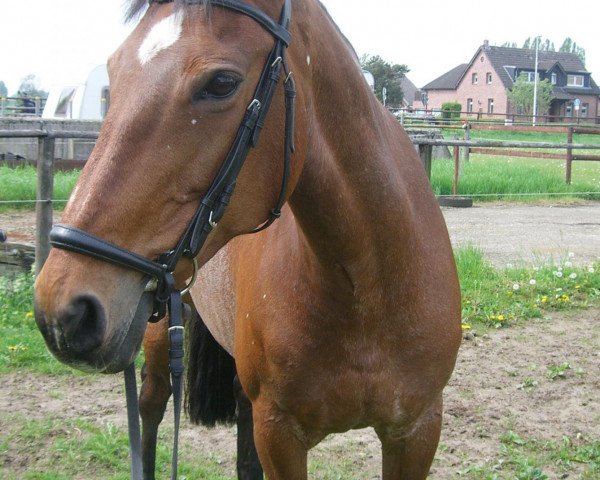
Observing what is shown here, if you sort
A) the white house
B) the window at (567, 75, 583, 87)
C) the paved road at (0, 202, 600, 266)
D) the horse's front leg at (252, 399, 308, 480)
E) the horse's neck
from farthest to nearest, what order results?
1. the window at (567, 75, 583, 87)
2. the white house
3. the paved road at (0, 202, 600, 266)
4. the horse's front leg at (252, 399, 308, 480)
5. the horse's neck

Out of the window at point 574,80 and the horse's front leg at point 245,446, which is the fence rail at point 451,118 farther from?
the window at point 574,80

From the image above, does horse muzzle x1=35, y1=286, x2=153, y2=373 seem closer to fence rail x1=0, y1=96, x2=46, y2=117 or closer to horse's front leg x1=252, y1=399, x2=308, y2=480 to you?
horse's front leg x1=252, y1=399, x2=308, y2=480

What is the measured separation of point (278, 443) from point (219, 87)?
129cm

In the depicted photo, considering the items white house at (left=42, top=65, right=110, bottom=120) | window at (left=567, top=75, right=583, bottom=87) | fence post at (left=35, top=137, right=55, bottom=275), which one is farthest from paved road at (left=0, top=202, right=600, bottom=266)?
window at (left=567, top=75, right=583, bottom=87)

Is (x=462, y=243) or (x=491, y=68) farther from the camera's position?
(x=491, y=68)

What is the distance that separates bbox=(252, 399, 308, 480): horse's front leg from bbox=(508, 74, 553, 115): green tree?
6036 centimetres

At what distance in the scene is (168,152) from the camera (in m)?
1.57

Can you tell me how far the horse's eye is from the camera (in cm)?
161

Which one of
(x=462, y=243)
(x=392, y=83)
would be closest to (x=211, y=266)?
(x=462, y=243)

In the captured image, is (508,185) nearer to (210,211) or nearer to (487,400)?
(487,400)

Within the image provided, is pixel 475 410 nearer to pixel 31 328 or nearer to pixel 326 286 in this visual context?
pixel 326 286

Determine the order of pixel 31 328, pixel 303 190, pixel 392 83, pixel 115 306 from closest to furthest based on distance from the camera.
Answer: pixel 115 306
pixel 303 190
pixel 31 328
pixel 392 83

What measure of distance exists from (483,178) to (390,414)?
11386 mm

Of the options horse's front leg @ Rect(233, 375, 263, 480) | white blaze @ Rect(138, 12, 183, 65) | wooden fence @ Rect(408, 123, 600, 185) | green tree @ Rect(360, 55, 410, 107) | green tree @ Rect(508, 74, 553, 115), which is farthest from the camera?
green tree @ Rect(508, 74, 553, 115)
